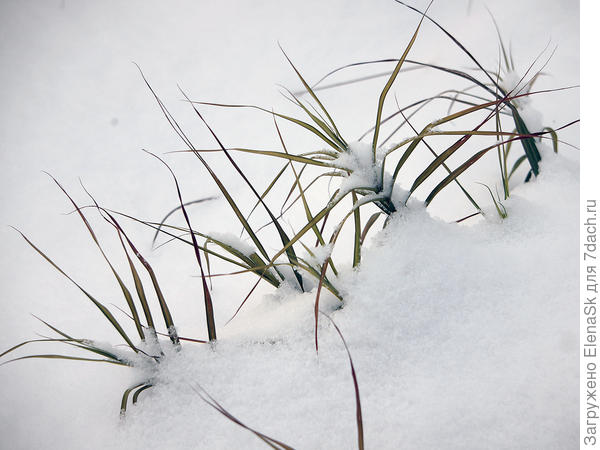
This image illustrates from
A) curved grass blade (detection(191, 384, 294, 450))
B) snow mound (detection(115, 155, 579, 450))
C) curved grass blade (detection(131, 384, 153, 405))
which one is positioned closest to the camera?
curved grass blade (detection(191, 384, 294, 450))

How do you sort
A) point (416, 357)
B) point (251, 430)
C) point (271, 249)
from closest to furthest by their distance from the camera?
1. point (251, 430)
2. point (416, 357)
3. point (271, 249)

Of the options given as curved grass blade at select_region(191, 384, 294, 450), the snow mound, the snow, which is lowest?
curved grass blade at select_region(191, 384, 294, 450)

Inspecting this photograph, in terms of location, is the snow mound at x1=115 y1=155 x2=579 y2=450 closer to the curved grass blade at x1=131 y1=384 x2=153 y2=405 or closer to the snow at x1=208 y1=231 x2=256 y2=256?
→ the curved grass blade at x1=131 y1=384 x2=153 y2=405

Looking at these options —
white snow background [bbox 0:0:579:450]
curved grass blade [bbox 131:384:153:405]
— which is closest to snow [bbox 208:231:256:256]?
white snow background [bbox 0:0:579:450]

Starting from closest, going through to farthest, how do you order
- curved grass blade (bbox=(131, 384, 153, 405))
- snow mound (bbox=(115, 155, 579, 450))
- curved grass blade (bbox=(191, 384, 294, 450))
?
1. curved grass blade (bbox=(191, 384, 294, 450))
2. snow mound (bbox=(115, 155, 579, 450))
3. curved grass blade (bbox=(131, 384, 153, 405))

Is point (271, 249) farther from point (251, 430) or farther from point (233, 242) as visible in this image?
point (251, 430)

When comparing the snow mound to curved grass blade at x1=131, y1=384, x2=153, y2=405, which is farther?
curved grass blade at x1=131, y1=384, x2=153, y2=405

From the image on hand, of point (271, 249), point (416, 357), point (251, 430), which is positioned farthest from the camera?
point (271, 249)

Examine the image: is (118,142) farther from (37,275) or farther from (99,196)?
(37,275)

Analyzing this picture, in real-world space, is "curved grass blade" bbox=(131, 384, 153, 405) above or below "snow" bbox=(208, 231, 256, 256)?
below

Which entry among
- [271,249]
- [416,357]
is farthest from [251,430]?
[271,249]
